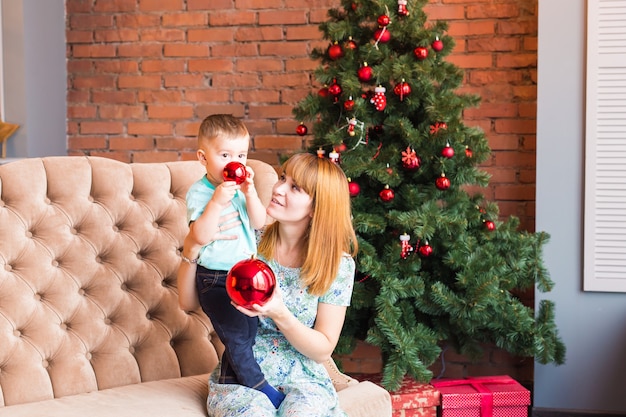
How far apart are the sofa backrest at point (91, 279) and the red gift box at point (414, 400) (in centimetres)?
81

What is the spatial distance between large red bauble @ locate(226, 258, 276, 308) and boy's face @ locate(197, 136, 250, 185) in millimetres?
373

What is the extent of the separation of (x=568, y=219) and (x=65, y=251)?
2233mm

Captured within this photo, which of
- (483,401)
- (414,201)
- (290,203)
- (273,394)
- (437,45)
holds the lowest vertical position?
(483,401)

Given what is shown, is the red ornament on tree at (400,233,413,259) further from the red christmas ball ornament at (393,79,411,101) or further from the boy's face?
the boy's face

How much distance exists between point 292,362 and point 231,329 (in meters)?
0.21

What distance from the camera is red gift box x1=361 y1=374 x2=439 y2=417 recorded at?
10.1ft

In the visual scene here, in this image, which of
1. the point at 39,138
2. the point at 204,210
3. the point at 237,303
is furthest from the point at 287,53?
the point at 237,303

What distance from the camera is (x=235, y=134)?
6.69 feet

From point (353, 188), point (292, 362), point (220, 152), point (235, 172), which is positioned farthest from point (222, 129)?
point (353, 188)

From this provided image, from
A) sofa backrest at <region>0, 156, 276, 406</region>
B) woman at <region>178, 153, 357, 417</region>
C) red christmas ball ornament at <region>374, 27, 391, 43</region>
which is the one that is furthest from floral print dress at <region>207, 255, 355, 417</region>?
red christmas ball ornament at <region>374, 27, 391, 43</region>

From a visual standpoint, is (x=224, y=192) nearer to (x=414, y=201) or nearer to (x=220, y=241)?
(x=220, y=241)

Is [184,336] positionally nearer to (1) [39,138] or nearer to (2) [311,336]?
(2) [311,336]

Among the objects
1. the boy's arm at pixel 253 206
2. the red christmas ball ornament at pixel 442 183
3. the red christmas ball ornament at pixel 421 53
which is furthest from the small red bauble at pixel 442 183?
the boy's arm at pixel 253 206

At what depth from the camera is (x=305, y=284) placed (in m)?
2.13
